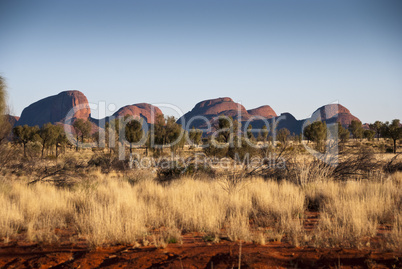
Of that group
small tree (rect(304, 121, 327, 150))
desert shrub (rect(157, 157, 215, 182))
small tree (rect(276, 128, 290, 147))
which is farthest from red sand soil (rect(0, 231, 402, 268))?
small tree (rect(304, 121, 327, 150))

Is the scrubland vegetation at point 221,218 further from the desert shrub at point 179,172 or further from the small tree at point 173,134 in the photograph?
the small tree at point 173,134

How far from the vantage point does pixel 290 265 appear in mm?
3889

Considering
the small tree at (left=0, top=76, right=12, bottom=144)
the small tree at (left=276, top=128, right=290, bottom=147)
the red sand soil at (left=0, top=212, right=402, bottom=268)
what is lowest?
the red sand soil at (left=0, top=212, right=402, bottom=268)

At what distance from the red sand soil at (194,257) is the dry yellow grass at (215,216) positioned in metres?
0.28

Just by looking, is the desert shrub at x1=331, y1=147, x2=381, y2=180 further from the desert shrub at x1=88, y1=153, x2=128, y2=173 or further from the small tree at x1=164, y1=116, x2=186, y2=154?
the small tree at x1=164, y1=116, x2=186, y2=154

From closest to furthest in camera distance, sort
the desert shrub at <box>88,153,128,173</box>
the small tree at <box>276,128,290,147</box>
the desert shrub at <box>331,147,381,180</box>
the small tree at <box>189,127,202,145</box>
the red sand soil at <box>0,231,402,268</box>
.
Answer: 1. the red sand soil at <box>0,231,402,268</box>
2. the small tree at <box>276,128,290,147</box>
3. the desert shrub at <box>331,147,381,180</box>
4. the desert shrub at <box>88,153,128,173</box>
5. the small tree at <box>189,127,202,145</box>

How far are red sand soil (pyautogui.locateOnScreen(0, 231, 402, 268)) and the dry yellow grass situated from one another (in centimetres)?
28

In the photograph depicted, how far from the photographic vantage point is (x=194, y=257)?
4234mm

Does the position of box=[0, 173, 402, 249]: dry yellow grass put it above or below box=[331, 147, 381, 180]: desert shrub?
below

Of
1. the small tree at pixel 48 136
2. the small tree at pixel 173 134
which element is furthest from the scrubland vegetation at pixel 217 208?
the small tree at pixel 48 136

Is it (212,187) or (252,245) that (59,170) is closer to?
(212,187)

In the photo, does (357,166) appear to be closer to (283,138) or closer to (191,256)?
(283,138)

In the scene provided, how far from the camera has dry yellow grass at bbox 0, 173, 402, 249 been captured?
5.11 meters

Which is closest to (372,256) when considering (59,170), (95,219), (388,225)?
(388,225)
